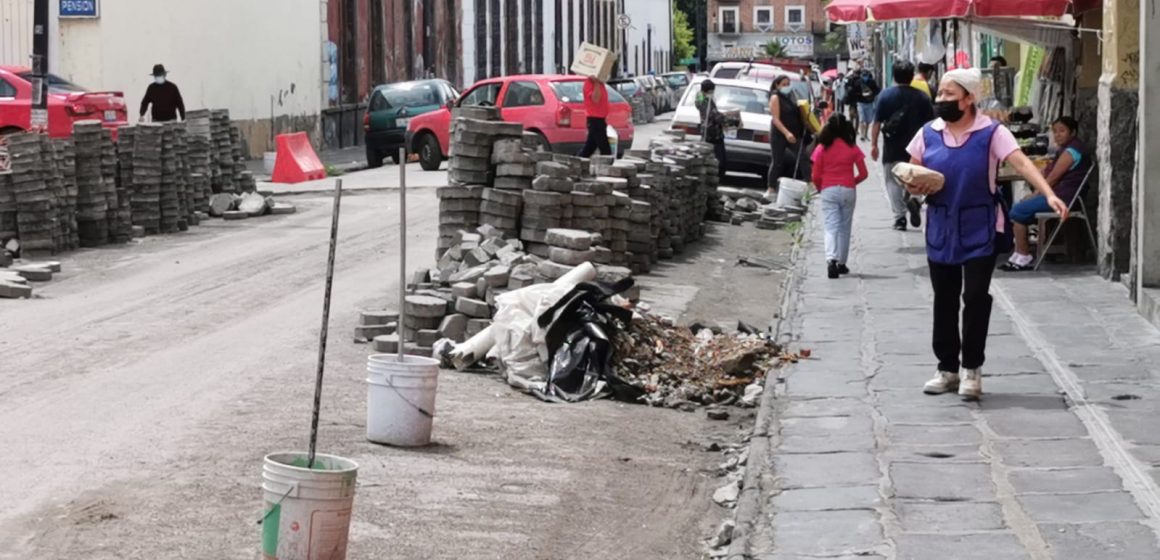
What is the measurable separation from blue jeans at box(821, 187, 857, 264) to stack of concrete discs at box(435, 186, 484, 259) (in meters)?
2.67

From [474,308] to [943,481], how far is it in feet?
15.3

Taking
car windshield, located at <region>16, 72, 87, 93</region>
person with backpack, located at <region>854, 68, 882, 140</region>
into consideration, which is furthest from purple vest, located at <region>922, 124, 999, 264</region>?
person with backpack, located at <region>854, 68, 882, 140</region>

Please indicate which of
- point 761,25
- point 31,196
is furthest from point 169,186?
point 761,25

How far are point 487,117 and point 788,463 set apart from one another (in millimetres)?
7135

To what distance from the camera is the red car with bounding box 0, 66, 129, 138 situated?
24.3 metres

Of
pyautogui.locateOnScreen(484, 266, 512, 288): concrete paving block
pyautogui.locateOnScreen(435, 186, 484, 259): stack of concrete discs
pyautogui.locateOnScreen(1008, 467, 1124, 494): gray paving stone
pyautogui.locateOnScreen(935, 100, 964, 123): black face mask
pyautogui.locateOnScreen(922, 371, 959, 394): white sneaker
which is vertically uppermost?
pyautogui.locateOnScreen(935, 100, 964, 123): black face mask

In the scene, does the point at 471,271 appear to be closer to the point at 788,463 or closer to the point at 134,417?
the point at 134,417

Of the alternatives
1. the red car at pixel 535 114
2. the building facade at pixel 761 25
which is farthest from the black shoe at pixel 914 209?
the building facade at pixel 761 25

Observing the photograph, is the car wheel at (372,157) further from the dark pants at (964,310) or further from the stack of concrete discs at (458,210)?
the dark pants at (964,310)

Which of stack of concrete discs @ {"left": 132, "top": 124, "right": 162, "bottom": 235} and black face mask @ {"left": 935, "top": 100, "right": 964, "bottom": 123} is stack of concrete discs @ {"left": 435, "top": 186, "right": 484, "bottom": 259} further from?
stack of concrete discs @ {"left": 132, "top": 124, "right": 162, "bottom": 235}

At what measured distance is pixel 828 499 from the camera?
25.3 ft

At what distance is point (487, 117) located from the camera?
1512 centimetres

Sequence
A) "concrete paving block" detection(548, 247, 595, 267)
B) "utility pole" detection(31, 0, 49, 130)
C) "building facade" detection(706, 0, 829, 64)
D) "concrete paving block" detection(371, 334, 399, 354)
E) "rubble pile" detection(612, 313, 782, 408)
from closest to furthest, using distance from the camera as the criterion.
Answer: "rubble pile" detection(612, 313, 782, 408), "concrete paving block" detection(371, 334, 399, 354), "concrete paving block" detection(548, 247, 595, 267), "utility pole" detection(31, 0, 49, 130), "building facade" detection(706, 0, 829, 64)

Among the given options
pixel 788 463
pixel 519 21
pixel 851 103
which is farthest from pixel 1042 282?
pixel 519 21
